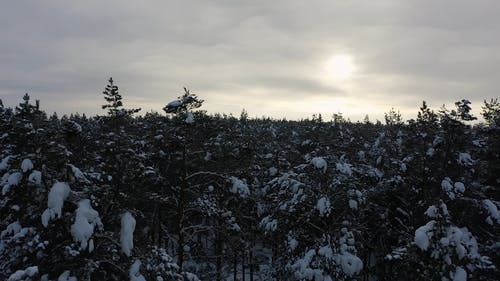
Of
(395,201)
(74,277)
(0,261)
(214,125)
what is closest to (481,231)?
(395,201)

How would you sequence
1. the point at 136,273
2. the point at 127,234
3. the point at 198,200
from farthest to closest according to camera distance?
the point at 198,200 < the point at 136,273 < the point at 127,234

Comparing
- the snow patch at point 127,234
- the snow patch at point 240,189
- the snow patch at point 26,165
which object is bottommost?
the snow patch at point 127,234

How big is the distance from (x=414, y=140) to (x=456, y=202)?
5.45 metres

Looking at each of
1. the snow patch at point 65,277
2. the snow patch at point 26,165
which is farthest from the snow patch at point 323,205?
the snow patch at point 26,165

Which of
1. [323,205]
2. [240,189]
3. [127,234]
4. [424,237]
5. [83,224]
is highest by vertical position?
[240,189]

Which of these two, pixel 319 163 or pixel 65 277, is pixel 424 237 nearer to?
pixel 319 163

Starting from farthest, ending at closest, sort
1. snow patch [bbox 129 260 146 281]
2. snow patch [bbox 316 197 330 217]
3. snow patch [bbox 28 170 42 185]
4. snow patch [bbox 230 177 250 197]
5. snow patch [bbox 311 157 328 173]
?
snow patch [bbox 230 177 250 197] < snow patch [bbox 311 157 328 173] < snow patch [bbox 316 197 330 217] < snow patch [bbox 129 260 146 281] < snow patch [bbox 28 170 42 185]

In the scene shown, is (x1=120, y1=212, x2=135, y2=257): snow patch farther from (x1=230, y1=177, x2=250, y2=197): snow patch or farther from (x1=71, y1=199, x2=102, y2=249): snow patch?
(x1=230, y1=177, x2=250, y2=197): snow patch

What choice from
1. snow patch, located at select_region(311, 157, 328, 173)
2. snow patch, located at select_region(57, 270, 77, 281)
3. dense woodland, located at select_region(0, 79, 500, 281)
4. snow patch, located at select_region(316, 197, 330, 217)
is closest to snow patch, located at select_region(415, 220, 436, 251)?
dense woodland, located at select_region(0, 79, 500, 281)

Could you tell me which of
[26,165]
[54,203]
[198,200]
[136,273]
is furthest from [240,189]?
[26,165]

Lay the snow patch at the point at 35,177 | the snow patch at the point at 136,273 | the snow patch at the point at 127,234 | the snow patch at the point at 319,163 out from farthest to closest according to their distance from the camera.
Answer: the snow patch at the point at 319,163 < the snow patch at the point at 136,273 < the snow patch at the point at 127,234 < the snow patch at the point at 35,177

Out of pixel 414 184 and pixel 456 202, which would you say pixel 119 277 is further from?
pixel 414 184

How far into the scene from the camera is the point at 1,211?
12.1 metres

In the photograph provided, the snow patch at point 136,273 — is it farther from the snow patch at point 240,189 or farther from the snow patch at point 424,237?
the snow patch at point 424,237
